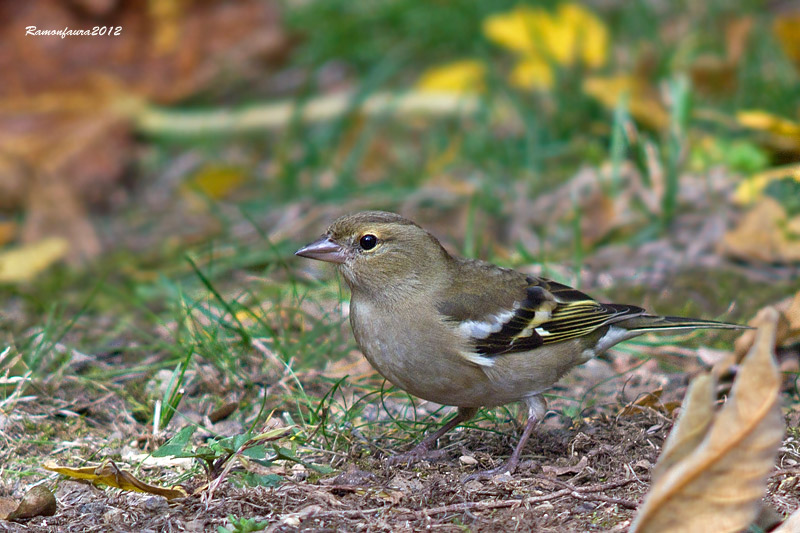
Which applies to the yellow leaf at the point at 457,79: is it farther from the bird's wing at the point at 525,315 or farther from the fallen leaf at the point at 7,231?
the bird's wing at the point at 525,315

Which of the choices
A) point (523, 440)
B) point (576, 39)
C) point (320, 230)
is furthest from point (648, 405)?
point (576, 39)

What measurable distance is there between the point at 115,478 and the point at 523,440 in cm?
164

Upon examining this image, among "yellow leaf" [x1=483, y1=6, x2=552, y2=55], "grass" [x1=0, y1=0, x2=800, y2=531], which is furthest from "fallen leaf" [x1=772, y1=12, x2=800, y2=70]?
"yellow leaf" [x1=483, y1=6, x2=552, y2=55]

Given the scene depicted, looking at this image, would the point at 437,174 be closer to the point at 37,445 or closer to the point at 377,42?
the point at 377,42

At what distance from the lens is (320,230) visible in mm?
6832

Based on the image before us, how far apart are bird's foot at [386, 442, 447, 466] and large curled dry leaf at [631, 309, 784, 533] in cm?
144

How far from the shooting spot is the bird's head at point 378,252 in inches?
171

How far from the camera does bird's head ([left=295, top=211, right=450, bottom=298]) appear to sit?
4348mm

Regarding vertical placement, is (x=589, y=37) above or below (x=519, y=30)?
below

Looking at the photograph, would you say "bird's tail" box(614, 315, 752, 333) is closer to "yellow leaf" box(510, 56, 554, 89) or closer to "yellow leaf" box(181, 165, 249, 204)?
"yellow leaf" box(510, 56, 554, 89)

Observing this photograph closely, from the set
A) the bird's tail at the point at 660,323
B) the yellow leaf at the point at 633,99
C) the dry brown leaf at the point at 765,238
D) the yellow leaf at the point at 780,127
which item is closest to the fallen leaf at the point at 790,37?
the yellow leaf at the point at 633,99

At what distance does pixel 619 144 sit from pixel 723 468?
181 inches

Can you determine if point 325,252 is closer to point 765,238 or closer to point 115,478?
point 115,478

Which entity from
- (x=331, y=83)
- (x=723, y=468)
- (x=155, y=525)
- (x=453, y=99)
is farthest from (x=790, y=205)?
(x=331, y=83)
